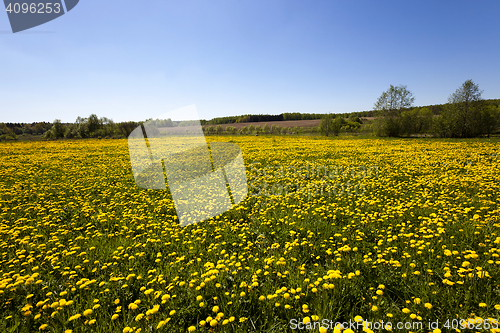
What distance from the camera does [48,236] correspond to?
5.06m

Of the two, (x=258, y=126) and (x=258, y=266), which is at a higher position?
(x=258, y=126)

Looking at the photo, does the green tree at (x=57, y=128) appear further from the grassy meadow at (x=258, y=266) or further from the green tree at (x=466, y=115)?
the green tree at (x=466, y=115)

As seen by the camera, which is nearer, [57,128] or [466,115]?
[466,115]

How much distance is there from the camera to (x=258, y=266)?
3.78m

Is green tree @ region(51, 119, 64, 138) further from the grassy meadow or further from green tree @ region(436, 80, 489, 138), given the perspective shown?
green tree @ region(436, 80, 489, 138)

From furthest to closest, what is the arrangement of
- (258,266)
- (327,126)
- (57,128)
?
(57,128) → (327,126) → (258,266)

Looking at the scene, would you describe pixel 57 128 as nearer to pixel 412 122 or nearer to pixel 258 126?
pixel 258 126

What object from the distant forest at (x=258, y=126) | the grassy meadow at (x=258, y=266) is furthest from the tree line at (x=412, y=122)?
the grassy meadow at (x=258, y=266)

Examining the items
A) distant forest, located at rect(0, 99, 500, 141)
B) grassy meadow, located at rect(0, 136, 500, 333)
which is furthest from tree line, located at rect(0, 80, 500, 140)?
grassy meadow, located at rect(0, 136, 500, 333)

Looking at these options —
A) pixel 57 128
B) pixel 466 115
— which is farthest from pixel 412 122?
pixel 57 128

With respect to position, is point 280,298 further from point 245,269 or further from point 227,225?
point 227,225

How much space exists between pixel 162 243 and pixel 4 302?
2313 millimetres

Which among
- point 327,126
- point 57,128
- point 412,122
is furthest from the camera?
point 57,128

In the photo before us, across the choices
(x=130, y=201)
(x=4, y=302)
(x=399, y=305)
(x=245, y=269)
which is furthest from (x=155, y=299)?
(x=130, y=201)
